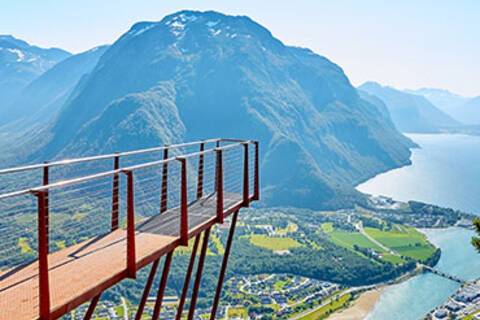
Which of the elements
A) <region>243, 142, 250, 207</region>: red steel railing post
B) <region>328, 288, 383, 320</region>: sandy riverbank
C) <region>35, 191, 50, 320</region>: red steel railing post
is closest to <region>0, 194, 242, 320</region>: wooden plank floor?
<region>35, 191, 50, 320</region>: red steel railing post

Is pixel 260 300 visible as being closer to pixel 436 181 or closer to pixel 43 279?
pixel 43 279

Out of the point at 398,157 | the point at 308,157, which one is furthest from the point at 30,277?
the point at 398,157

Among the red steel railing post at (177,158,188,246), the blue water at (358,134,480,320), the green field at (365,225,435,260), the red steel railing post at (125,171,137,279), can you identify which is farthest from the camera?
the green field at (365,225,435,260)

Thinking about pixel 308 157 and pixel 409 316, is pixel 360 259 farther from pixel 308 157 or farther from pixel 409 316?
pixel 308 157

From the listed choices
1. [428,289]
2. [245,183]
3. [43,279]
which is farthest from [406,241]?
[43,279]

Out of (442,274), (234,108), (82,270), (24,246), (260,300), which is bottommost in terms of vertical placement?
(260,300)

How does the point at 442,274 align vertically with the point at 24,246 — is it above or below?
below

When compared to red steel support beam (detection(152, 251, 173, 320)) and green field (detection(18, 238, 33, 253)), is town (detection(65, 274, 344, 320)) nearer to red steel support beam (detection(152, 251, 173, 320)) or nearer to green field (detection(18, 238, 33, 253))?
green field (detection(18, 238, 33, 253))
